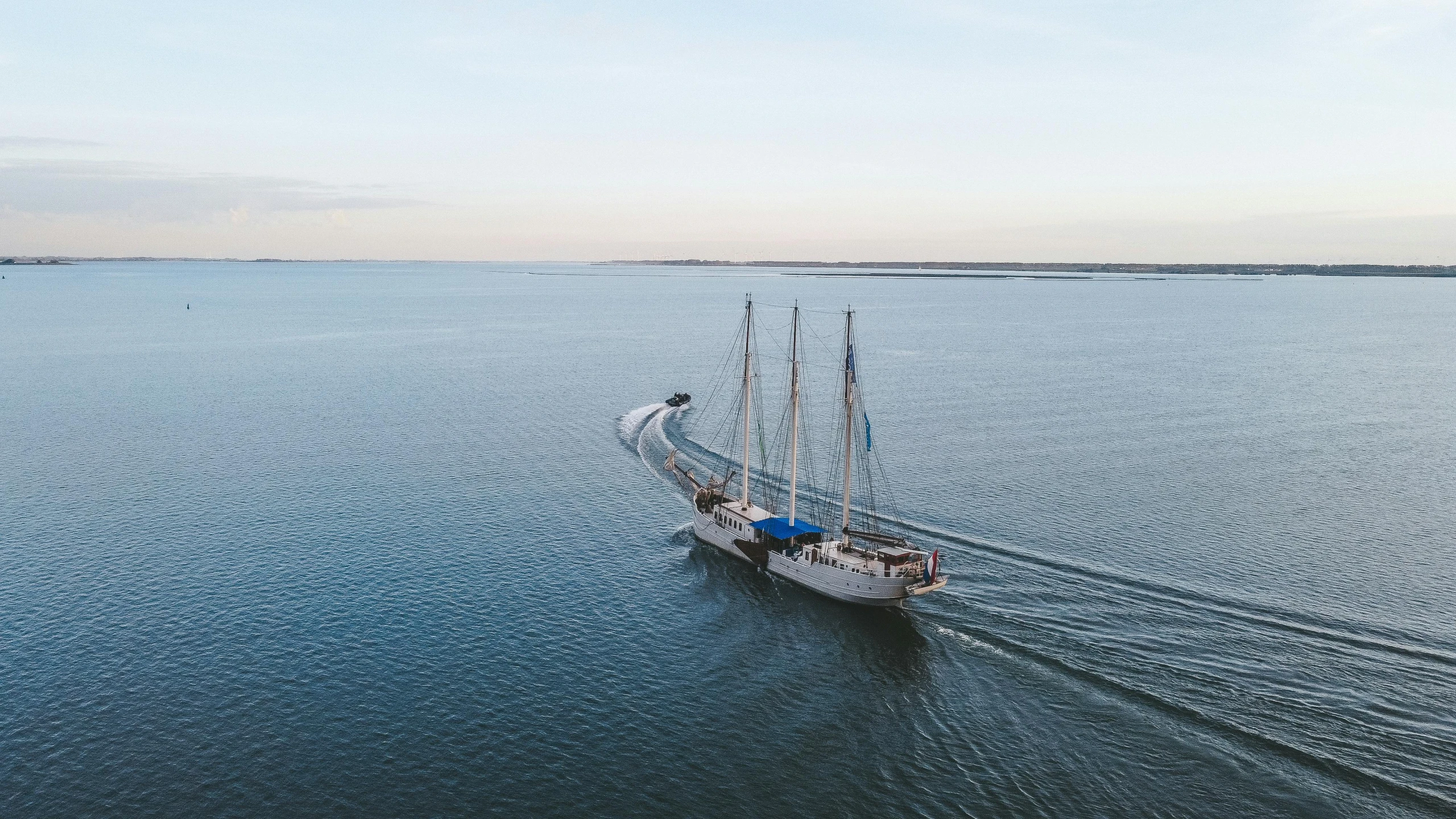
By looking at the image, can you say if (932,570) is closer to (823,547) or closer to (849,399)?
(823,547)

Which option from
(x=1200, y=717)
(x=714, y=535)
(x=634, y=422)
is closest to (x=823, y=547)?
(x=714, y=535)

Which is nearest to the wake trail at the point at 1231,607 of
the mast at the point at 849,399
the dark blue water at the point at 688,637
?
the dark blue water at the point at 688,637

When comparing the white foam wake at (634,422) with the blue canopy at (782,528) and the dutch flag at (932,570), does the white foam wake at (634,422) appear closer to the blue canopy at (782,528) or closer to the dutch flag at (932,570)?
the blue canopy at (782,528)

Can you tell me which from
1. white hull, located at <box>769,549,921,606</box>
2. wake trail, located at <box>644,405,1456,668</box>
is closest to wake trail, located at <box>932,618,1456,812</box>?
white hull, located at <box>769,549,921,606</box>

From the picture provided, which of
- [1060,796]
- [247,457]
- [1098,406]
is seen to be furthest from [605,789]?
[1098,406]

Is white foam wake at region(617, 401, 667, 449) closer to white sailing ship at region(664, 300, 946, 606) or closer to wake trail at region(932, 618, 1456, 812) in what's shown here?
white sailing ship at region(664, 300, 946, 606)
